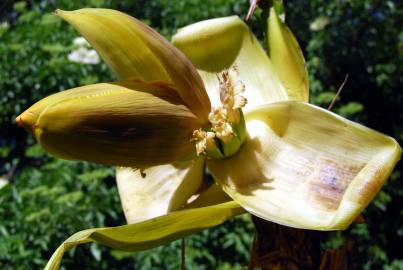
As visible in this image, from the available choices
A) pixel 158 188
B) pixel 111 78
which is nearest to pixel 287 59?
pixel 158 188

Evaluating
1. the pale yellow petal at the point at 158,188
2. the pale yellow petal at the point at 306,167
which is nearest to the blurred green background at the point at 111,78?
the pale yellow petal at the point at 158,188

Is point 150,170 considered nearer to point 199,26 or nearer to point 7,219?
point 199,26

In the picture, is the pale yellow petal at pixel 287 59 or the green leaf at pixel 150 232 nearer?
the green leaf at pixel 150 232

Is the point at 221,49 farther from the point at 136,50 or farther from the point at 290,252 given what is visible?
the point at 290,252

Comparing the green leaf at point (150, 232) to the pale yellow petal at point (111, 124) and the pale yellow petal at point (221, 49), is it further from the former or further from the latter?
the pale yellow petal at point (221, 49)

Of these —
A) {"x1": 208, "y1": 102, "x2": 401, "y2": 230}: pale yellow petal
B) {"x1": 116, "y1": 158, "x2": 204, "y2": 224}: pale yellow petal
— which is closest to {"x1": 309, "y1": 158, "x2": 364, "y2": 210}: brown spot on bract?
{"x1": 208, "y1": 102, "x2": 401, "y2": 230}: pale yellow petal
